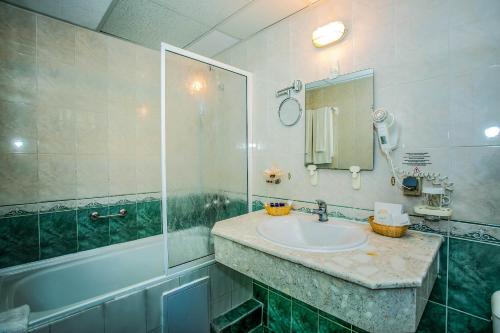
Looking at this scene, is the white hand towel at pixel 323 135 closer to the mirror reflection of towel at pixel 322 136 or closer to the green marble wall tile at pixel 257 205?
the mirror reflection of towel at pixel 322 136

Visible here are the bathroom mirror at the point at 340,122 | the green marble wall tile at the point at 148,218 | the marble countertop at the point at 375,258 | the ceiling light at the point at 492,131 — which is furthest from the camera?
the green marble wall tile at the point at 148,218

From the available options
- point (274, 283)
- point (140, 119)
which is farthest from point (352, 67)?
point (140, 119)

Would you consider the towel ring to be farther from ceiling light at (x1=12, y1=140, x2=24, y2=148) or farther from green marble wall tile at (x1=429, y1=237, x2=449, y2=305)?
ceiling light at (x1=12, y1=140, x2=24, y2=148)

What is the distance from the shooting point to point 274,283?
1.00 m

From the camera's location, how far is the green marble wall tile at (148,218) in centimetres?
211

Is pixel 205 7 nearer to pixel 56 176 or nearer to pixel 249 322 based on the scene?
pixel 56 176

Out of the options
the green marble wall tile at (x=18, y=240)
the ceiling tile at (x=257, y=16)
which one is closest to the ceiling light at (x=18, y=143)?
the green marble wall tile at (x=18, y=240)

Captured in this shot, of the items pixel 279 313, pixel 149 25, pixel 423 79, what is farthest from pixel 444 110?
pixel 149 25

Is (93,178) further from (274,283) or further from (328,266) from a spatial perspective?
(328,266)

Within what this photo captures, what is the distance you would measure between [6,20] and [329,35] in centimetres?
213

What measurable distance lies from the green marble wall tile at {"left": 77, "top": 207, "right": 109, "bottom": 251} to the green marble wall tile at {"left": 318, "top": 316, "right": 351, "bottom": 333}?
175 cm

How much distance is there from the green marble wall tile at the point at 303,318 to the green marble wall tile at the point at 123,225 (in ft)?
4.88

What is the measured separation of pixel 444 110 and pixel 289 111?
0.89 metres

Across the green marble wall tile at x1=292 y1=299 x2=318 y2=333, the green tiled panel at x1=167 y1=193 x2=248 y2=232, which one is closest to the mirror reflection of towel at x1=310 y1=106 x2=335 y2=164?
the green tiled panel at x1=167 y1=193 x2=248 y2=232
